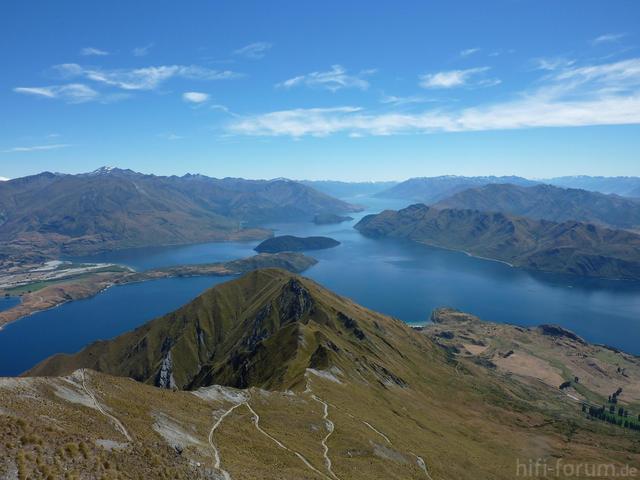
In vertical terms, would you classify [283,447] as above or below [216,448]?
below

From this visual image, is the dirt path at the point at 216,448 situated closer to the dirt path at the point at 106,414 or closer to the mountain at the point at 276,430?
the mountain at the point at 276,430

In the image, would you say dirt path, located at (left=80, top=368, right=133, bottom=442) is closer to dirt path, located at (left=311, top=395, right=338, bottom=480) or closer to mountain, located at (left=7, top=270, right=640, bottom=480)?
mountain, located at (left=7, top=270, right=640, bottom=480)

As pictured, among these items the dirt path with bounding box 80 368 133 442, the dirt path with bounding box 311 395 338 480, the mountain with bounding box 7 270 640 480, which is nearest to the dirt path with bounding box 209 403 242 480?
the mountain with bounding box 7 270 640 480

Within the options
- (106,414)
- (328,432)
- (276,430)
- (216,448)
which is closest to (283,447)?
(276,430)

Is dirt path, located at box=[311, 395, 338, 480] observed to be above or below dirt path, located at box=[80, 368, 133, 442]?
below

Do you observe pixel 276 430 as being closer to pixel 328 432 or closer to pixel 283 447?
pixel 283 447

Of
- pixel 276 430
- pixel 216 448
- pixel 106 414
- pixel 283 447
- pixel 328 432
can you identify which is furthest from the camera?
pixel 328 432

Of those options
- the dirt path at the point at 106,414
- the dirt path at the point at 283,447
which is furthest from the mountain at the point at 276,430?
the dirt path at the point at 283,447

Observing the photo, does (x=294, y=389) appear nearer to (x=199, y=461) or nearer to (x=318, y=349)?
(x=318, y=349)

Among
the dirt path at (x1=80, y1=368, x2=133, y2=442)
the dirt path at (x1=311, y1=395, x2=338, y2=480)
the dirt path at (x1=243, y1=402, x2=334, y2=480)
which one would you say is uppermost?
the dirt path at (x1=80, y1=368, x2=133, y2=442)

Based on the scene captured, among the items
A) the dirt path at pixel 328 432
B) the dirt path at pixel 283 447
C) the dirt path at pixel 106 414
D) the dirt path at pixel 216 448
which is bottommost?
the dirt path at pixel 328 432

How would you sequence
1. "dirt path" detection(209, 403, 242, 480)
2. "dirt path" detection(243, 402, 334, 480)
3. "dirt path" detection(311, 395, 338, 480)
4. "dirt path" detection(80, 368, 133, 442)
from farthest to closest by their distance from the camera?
"dirt path" detection(311, 395, 338, 480) < "dirt path" detection(243, 402, 334, 480) < "dirt path" detection(209, 403, 242, 480) < "dirt path" detection(80, 368, 133, 442)

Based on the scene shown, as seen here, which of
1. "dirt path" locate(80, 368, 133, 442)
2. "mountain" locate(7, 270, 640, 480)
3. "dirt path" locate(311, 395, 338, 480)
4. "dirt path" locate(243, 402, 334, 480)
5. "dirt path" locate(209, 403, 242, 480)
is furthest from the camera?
"dirt path" locate(311, 395, 338, 480)
